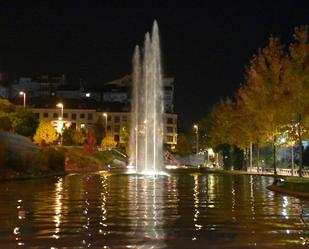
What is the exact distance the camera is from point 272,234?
640 inches

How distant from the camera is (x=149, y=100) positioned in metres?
68.6

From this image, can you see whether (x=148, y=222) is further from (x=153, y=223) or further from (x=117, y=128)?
(x=117, y=128)

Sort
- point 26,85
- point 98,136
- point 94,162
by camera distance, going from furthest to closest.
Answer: point 26,85
point 98,136
point 94,162

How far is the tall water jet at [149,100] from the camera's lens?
65.8m

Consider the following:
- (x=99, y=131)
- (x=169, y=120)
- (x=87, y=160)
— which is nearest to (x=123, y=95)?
(x=169, y=120)

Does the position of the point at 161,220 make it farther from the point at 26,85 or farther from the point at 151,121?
the point at 26,85

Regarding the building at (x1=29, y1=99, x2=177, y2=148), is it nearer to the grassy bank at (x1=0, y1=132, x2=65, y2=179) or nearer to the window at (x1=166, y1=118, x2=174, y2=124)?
the window at (x1=166, y1=118, x2=174, y2=124)

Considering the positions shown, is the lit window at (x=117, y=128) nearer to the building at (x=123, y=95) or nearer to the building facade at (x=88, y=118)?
the building facade at (x=88, y=118)

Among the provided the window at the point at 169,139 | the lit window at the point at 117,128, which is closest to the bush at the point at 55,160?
the lit window at the point at 117,128

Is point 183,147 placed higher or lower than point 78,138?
lower

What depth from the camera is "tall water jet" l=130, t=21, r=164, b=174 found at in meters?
65.8

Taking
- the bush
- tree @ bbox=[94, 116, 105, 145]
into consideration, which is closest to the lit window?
tree @ bbox=[94, 116, 105, 145]

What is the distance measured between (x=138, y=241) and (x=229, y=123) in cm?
6891

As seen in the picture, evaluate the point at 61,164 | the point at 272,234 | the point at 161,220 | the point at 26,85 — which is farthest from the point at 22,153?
the point at 26,85
